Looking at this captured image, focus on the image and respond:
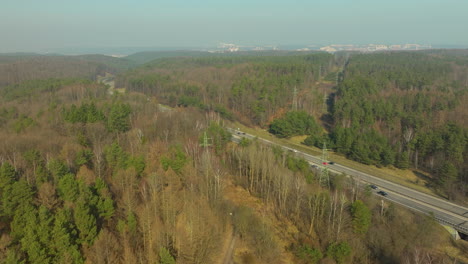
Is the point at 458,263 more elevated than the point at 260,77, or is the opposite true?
the point at 260,77

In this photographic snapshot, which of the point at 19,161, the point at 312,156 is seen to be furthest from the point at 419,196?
the point at 19,161

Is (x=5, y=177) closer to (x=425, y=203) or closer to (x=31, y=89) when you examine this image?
(x=425, y=203)

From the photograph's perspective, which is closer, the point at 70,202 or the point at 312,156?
the point at 70,202

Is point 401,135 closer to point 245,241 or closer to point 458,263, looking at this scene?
point 458,263

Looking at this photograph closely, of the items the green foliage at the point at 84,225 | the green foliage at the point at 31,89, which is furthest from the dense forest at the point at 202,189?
the green foliage at the point at 31,89

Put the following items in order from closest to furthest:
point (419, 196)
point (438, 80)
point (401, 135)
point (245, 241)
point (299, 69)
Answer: point (245, 241)
point (419, 196)
point (401, 135)
point (438, 80)
point (299, 69)

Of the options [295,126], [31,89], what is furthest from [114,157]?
[31,89]

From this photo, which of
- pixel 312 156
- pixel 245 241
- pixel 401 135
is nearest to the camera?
pixel 245 241
